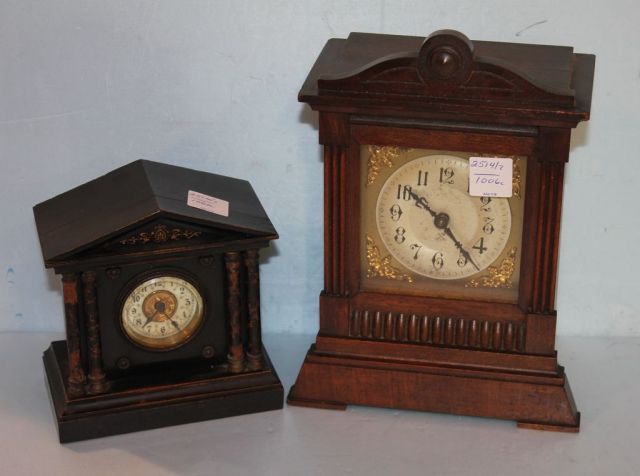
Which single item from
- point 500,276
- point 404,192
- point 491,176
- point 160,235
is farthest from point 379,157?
point 160,235

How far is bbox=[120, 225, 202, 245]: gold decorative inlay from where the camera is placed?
2023 mm

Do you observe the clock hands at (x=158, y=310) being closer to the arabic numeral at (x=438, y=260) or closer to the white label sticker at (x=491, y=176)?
the arabic numeral at (x=438, y=260)

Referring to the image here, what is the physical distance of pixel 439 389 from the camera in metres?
2.14

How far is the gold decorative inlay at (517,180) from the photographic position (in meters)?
2.00

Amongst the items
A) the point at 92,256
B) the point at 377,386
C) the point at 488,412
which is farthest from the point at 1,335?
the point at 488,412

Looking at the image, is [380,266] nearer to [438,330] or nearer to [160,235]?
[438,330]

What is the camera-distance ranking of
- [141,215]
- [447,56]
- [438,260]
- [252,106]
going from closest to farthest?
1. [447,56]
2. [141,215]
3. [438,260]
4. [252,106]

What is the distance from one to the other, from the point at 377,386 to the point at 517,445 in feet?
0.91

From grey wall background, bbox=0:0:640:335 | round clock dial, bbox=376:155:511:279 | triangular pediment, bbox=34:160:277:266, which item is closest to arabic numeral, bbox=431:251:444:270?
round clock dial, bbox=376:155:511:279

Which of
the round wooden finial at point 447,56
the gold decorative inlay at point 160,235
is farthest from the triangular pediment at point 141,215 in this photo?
the round wooden finial at point 447,56

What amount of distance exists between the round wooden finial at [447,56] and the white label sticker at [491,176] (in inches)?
6.5

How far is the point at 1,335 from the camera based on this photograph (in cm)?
253

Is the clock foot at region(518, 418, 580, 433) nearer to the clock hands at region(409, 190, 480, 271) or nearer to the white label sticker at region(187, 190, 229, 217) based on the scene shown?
the clock hands at region(409, 190, 480, 271)

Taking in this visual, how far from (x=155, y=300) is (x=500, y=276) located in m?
0.63
